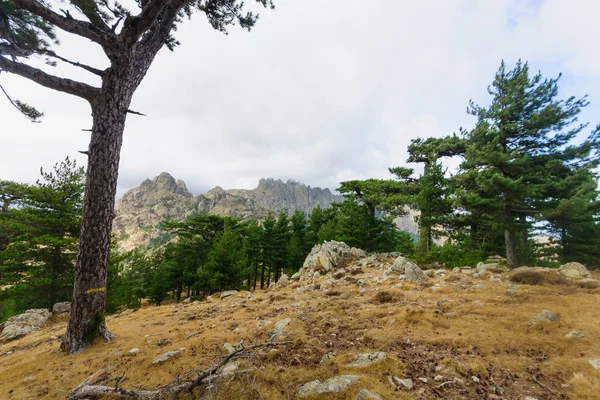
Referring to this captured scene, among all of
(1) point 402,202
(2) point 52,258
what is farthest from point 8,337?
(1) point 402,202

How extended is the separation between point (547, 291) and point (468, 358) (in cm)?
533

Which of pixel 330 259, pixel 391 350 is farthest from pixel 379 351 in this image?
pixel 330 259

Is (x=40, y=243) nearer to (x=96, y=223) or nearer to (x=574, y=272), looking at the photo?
(x=96, y=223)

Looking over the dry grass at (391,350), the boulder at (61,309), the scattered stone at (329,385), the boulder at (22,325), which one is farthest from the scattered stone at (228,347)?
the boulder at (61,309)

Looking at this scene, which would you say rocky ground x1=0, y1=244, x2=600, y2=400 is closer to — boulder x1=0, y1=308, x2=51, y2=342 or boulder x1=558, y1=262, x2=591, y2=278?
boulder x1=558, y1=262, x2=591, y2=278

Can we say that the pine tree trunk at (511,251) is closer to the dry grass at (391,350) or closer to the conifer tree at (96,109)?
the dry grass at (391,350)

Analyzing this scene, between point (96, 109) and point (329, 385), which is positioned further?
point (96, 109)

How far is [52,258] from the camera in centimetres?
1452

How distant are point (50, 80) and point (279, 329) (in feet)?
21.9

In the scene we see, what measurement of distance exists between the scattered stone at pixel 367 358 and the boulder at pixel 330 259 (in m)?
10.5

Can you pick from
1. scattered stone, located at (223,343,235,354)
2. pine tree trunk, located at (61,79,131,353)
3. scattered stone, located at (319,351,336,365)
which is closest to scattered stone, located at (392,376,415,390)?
scattered stone, located at (319,351,336,365)

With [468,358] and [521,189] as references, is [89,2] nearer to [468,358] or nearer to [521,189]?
[468,358]

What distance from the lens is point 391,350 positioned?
354cm

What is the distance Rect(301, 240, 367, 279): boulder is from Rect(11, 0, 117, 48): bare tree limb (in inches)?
495
